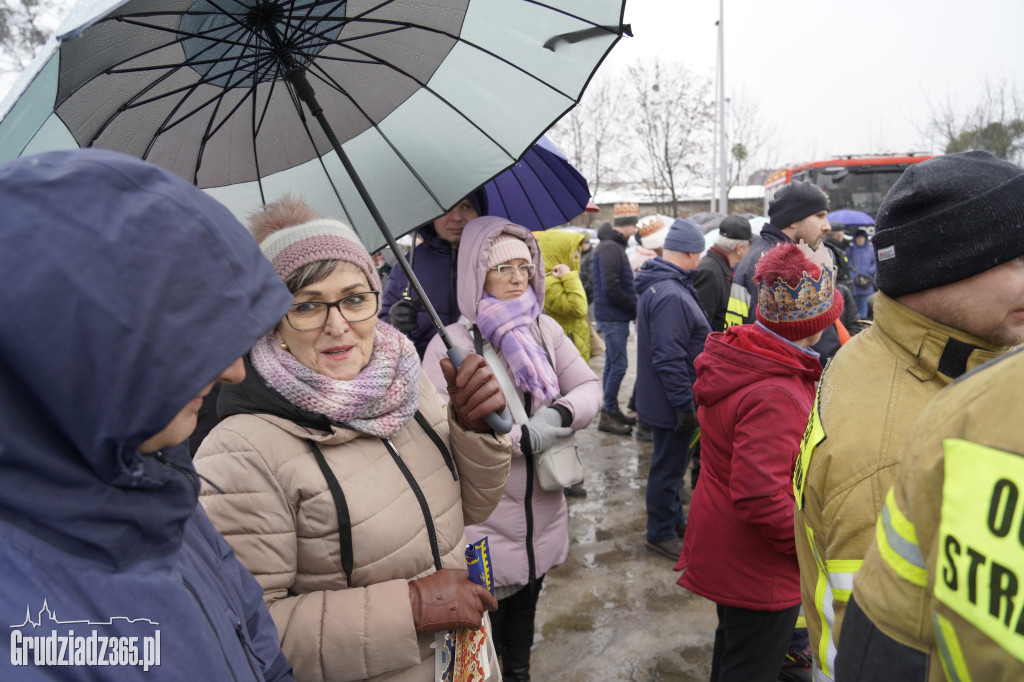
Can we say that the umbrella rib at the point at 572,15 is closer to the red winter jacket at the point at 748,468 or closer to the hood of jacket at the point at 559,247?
the red winter jacket at the point at 748,468

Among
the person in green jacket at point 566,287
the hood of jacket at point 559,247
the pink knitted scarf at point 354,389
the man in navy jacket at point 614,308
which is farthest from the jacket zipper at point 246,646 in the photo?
the man in navy jacket at point 614,308

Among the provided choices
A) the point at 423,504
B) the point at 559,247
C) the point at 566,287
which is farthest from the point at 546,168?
the point at 559,247

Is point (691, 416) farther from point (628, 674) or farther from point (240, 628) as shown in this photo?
point (240, 628)

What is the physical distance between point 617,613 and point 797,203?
2.97m

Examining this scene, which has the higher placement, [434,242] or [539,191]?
[539,191]

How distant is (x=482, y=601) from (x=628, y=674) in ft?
6.53

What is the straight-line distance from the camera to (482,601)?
5.50 ft

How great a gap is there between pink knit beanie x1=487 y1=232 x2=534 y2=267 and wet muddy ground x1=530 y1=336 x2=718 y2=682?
2107mm

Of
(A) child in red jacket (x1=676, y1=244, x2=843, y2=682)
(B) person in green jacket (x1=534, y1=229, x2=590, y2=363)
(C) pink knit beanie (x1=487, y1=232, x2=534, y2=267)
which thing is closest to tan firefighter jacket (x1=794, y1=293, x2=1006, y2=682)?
(A) child in red jacket (x1=676, y1=244, x2=843, y2=682)

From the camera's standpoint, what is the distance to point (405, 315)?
3008 millimetres

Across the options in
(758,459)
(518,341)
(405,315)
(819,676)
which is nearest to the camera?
(819,676)

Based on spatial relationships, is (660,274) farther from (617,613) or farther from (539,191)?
(617,613)

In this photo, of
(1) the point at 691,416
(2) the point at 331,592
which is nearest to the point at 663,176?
(1) the point at 691,416

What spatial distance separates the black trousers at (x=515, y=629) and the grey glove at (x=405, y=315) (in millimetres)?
1271
